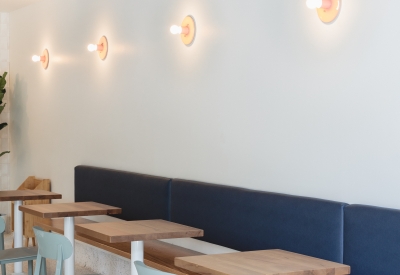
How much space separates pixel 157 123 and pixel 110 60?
3.36ft

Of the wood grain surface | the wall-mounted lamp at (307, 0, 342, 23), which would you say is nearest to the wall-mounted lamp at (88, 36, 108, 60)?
the wood grain surface

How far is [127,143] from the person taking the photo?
204 inches

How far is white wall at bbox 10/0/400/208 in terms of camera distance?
301 centimetres

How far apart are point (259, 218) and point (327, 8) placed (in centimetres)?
130

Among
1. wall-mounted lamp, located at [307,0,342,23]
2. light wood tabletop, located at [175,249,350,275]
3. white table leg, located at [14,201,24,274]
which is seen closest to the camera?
light wood tabletop, located at [175,249,350,275]

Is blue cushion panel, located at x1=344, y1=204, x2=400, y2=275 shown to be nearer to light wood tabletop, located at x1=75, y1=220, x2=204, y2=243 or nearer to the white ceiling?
light wood tabletop, located at x1=75, y1=220, x2=204, y2=243

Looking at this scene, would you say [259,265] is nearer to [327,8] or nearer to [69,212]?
[327,8]

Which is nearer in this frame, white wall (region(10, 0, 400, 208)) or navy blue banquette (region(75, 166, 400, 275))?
navy blue banquette (region(75, 166, 400, 275))

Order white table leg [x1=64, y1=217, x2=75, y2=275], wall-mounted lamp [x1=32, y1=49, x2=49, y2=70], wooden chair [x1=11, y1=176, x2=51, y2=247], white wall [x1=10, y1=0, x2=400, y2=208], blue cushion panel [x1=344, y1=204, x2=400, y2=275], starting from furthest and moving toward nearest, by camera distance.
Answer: wall-mounted lamp [x1=32, y1=49, x2=49, y2=70]
wooden chair [x1=11, y1=176, x2=51, y2=247]
white table leg [x1=64, y1=217, x2=75, y2=275]
white wall [x1=10, y1=0, x2=400, y2=208]
blue cushion panel [x1=344, y1=204, x2=400, y2=275]

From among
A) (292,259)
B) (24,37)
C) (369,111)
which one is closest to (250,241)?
(292,259)

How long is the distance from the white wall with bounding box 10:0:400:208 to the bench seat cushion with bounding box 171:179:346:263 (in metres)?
0.12

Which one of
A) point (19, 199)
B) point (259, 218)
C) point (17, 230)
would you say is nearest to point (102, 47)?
point (19, 199)

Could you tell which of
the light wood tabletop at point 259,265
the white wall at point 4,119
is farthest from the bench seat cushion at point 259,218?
the white wall at point 4,119

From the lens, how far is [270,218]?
347 centimetres
